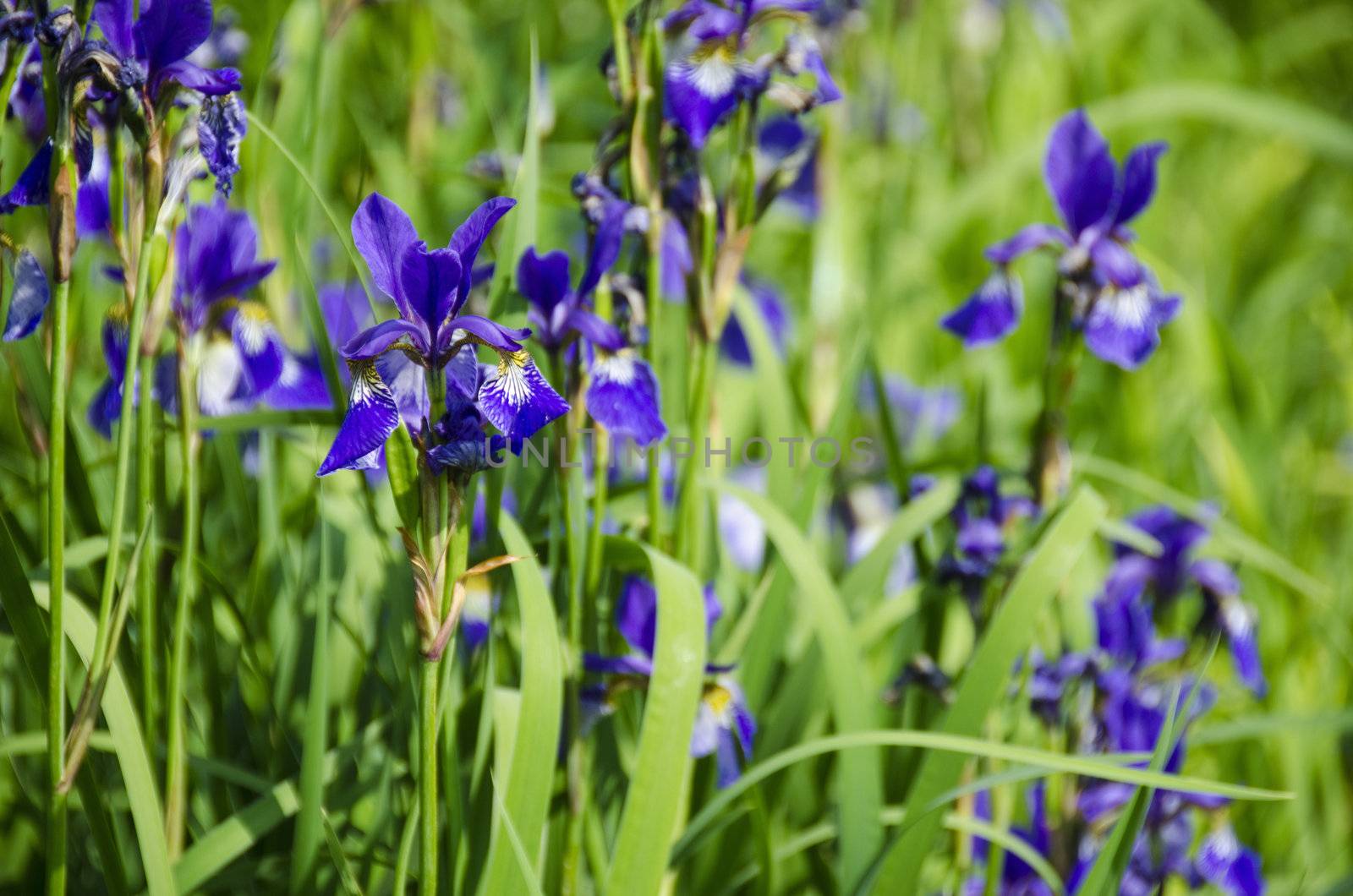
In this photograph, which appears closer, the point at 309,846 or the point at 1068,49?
the point at 309,846

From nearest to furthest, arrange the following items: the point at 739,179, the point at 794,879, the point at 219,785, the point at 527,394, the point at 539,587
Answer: the point at 527,394 → the point at 539,587 → the point at 739,179 → the point at 219,785 → the point at 794,879

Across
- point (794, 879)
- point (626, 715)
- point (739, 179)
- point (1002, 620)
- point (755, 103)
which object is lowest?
point (794, 879)

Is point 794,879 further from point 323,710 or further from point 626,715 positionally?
point 323,710

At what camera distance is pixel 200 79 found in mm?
1315

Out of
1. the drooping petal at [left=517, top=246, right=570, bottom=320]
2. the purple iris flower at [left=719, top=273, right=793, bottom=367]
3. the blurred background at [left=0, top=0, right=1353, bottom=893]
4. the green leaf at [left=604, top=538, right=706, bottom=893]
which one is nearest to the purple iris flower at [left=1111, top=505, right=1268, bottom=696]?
the blurred background at [left=0, top=0, right=1353, bottom=893]

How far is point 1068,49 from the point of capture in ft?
14.6

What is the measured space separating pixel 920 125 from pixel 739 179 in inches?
115

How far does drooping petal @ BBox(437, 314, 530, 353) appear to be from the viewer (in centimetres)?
115

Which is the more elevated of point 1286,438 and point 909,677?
point 1286,438

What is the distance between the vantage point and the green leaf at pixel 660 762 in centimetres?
140

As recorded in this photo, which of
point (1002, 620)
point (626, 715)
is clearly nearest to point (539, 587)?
point (626, 715)

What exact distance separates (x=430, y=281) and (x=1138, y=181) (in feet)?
4.50

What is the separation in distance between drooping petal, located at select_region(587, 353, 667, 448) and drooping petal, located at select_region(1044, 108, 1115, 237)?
0.89 m

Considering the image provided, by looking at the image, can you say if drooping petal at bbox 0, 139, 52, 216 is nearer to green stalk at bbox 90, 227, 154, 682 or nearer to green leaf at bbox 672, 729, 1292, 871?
green stalk at bbox 90, 227, 154, 682
